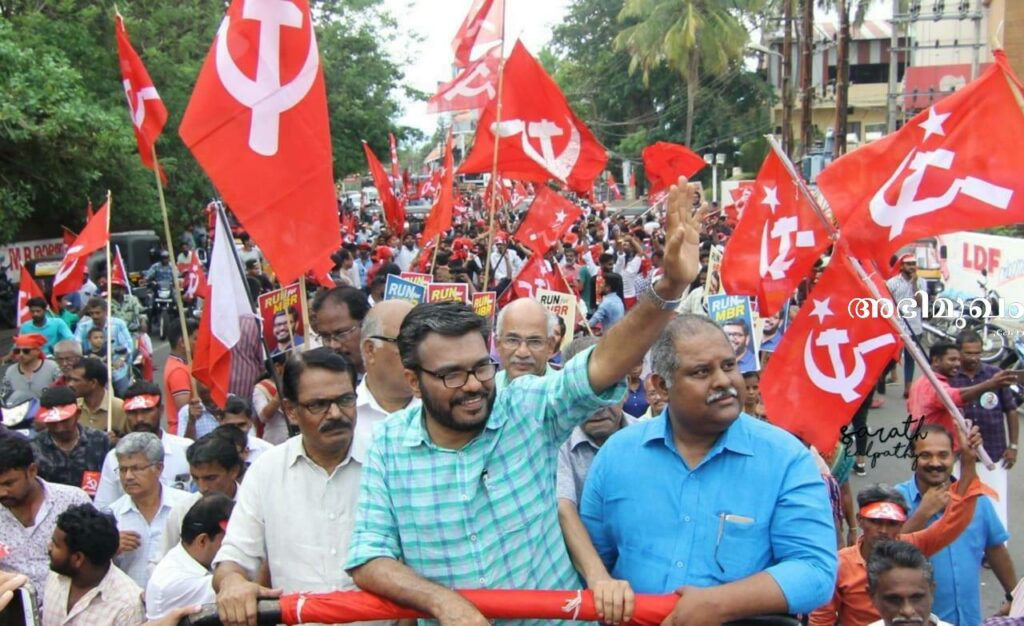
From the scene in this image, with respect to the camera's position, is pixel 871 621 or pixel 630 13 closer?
pixel 871 621

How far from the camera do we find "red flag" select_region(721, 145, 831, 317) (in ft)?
20.0

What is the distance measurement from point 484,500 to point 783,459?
74cm

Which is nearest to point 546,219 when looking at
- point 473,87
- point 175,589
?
point 473,87

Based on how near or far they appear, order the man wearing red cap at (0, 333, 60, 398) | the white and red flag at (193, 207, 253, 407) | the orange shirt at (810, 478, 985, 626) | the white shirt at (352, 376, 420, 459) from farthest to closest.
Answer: the man wearing red cap at (0, 333, 60, 398), the white and red flag at (193, 207, 253, 407), the orange shirt at (810, 478, 985, 626), the white shirt at (352, 376, 420, 459)

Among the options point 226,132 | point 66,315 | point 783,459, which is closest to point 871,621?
point 783,459

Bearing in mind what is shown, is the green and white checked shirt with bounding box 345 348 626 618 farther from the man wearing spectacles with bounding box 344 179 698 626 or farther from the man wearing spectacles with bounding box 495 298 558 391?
the man wearing spectacles with bounding box 495 298 558 391

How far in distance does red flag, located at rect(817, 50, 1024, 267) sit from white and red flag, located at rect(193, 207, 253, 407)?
3.16 metres

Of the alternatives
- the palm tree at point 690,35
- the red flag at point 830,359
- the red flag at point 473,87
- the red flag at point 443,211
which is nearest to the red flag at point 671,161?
the red flag at point 443,211

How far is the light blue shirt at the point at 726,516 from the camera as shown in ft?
8.74

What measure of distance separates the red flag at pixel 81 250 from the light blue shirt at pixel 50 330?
0.31m

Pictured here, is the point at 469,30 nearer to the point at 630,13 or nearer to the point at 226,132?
the point at 226,132

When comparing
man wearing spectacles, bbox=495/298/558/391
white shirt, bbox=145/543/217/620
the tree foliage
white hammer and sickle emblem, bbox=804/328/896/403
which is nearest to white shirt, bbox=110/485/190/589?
white shirt, bbox=145/543/217/620

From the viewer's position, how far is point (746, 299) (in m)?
7.66

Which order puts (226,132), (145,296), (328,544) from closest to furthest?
(328,544) → (226,132) → (145,296)
